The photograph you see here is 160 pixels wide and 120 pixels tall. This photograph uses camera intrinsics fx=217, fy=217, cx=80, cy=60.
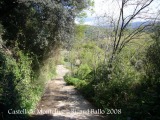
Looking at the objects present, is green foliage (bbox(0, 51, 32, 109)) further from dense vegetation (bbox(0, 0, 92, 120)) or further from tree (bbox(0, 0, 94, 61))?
tree (bbox(0, 0, 94, 61))

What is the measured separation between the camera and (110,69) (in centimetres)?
1091

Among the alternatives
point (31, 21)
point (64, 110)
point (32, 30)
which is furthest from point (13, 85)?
point (31, 21)

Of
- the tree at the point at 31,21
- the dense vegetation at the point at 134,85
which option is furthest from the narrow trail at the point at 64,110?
the tree at the point at 31,21

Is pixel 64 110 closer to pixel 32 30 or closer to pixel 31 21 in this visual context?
pixel 32 30

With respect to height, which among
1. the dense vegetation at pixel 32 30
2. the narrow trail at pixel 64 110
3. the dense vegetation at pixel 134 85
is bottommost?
the narrow trail at pixel 64 110

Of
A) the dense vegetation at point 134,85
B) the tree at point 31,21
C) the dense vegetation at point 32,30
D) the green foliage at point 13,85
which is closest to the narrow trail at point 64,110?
the dense vegetation at point 32,30

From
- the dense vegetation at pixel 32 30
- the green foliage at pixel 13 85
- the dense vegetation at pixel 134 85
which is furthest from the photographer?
the dense vegetation at pixel 32 30

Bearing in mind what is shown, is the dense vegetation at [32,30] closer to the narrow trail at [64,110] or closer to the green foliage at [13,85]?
the green foliage at [13,85]

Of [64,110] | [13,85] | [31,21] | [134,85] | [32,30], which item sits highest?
[31,21]

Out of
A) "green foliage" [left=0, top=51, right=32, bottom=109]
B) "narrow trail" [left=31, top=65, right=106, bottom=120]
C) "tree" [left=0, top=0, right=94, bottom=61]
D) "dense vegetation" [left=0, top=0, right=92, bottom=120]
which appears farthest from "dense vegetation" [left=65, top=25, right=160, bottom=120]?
"tree" [left=0, top=0, right=94, bottom=61]

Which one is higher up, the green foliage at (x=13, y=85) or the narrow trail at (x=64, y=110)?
the green foliage at (x=13, y=85)

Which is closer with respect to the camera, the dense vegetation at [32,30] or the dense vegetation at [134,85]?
the dense vegetation at [134,85]

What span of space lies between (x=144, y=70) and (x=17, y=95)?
4.91 m

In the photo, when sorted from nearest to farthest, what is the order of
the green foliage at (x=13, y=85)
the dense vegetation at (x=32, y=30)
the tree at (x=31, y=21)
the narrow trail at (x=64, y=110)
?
the green foliage at (x=13, y=85), the narrow trail at (x=64, y=110), the dense vegetation at (x=32, y=30), the tree at (x=31, y=21)
